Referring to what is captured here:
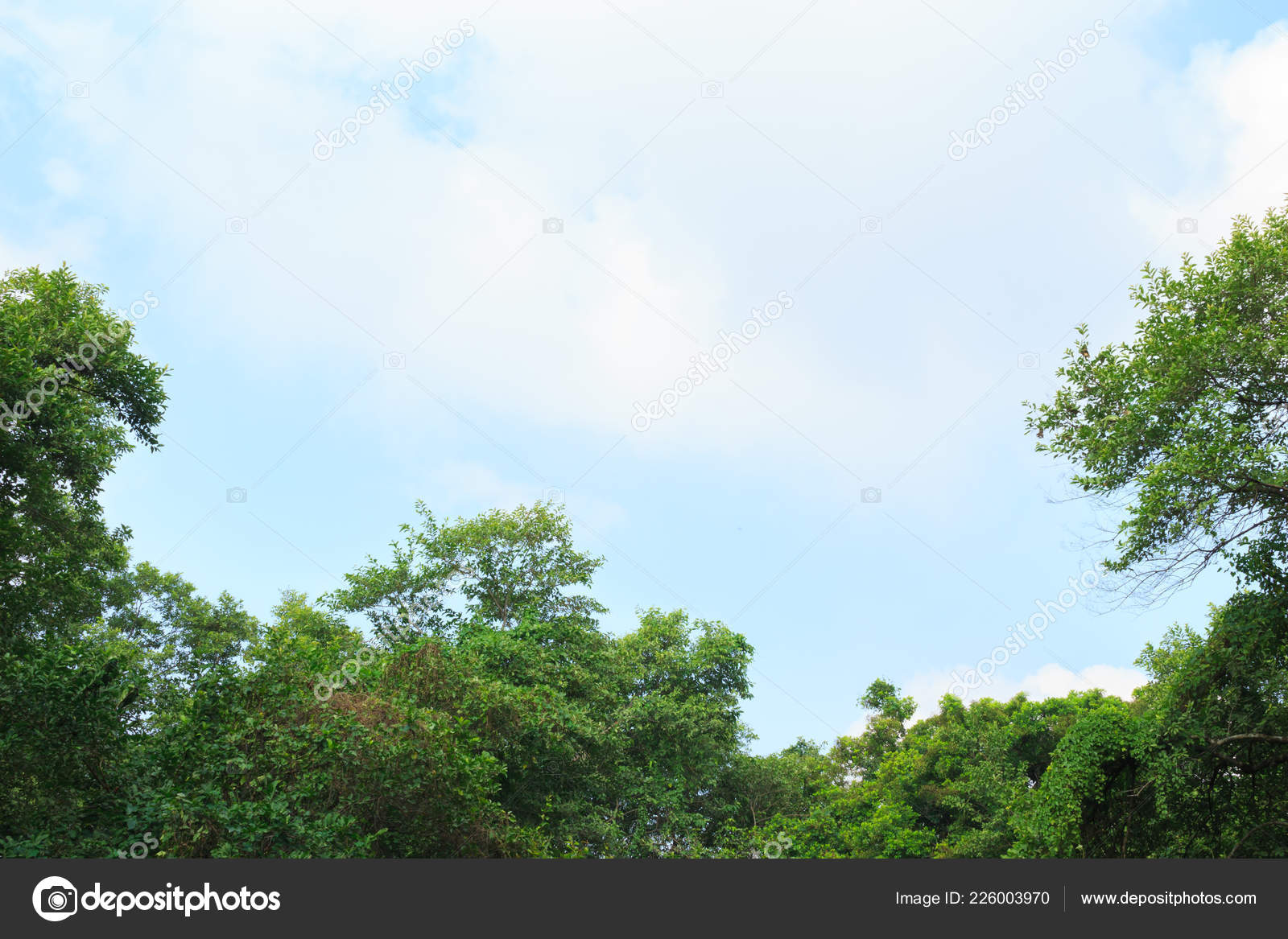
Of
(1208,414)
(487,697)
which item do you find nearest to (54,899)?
Answer: (487,697)

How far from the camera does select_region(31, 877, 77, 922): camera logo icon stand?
6504 millimetres

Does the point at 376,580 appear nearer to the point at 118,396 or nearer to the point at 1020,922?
the point at 118,396

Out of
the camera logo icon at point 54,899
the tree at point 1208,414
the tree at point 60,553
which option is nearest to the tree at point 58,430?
the tree at point 60,553

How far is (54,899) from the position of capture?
6.53 metres

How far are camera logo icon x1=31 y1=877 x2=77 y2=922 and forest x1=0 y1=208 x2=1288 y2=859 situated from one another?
111 inches

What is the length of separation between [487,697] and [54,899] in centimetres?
842

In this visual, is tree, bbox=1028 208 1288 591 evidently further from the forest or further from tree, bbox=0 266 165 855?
tree, bbox=0 266 165 855

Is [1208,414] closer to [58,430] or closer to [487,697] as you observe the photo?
[487,697]

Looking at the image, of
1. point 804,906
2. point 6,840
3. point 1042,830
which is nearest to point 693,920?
point 804,906

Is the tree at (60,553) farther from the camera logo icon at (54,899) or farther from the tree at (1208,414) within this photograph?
the tree at (1208,414)

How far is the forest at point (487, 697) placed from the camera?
1016 centimetres

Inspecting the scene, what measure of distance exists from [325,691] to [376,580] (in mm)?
11282

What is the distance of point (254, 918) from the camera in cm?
673

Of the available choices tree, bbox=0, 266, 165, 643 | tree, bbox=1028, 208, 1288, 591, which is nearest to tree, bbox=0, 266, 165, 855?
tree, bbox=0, 266, 165, 643
